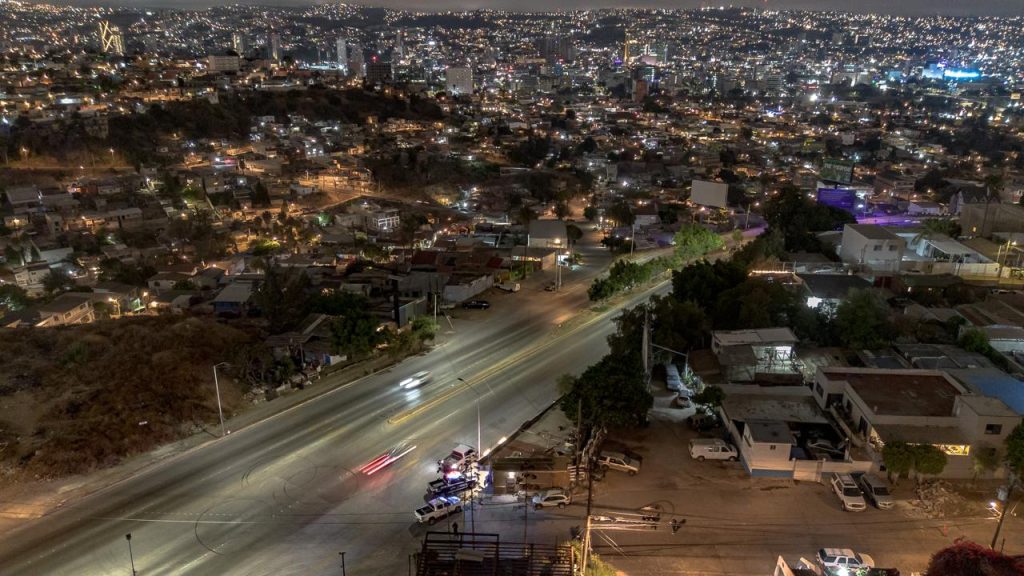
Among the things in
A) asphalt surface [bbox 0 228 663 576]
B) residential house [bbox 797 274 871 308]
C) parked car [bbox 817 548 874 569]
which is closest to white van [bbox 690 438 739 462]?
parked car [bbox 817 548 874 569]

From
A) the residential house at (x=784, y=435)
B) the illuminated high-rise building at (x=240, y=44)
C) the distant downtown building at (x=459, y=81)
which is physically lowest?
the residential house at (x=784, y=435)

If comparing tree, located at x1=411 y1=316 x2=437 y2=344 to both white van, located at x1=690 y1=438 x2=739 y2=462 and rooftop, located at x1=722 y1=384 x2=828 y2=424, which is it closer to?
rooftop, located at x1=722 y1=384 x2=828 y2=424

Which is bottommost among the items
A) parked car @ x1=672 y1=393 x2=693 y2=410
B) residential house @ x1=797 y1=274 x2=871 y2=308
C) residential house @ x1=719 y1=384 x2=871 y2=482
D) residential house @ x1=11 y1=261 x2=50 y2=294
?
residential house @ x1=11 y1=261 x2=50 y2=294

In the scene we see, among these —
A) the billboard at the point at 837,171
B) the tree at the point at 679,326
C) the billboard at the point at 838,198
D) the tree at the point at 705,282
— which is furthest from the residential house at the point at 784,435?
the billboard at the point at 837,171

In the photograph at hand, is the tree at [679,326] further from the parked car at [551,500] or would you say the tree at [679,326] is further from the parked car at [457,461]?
the parked car at [551,500]

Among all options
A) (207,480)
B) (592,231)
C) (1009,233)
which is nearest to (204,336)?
(207,480)

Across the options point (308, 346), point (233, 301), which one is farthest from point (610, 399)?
point (233, 301)
